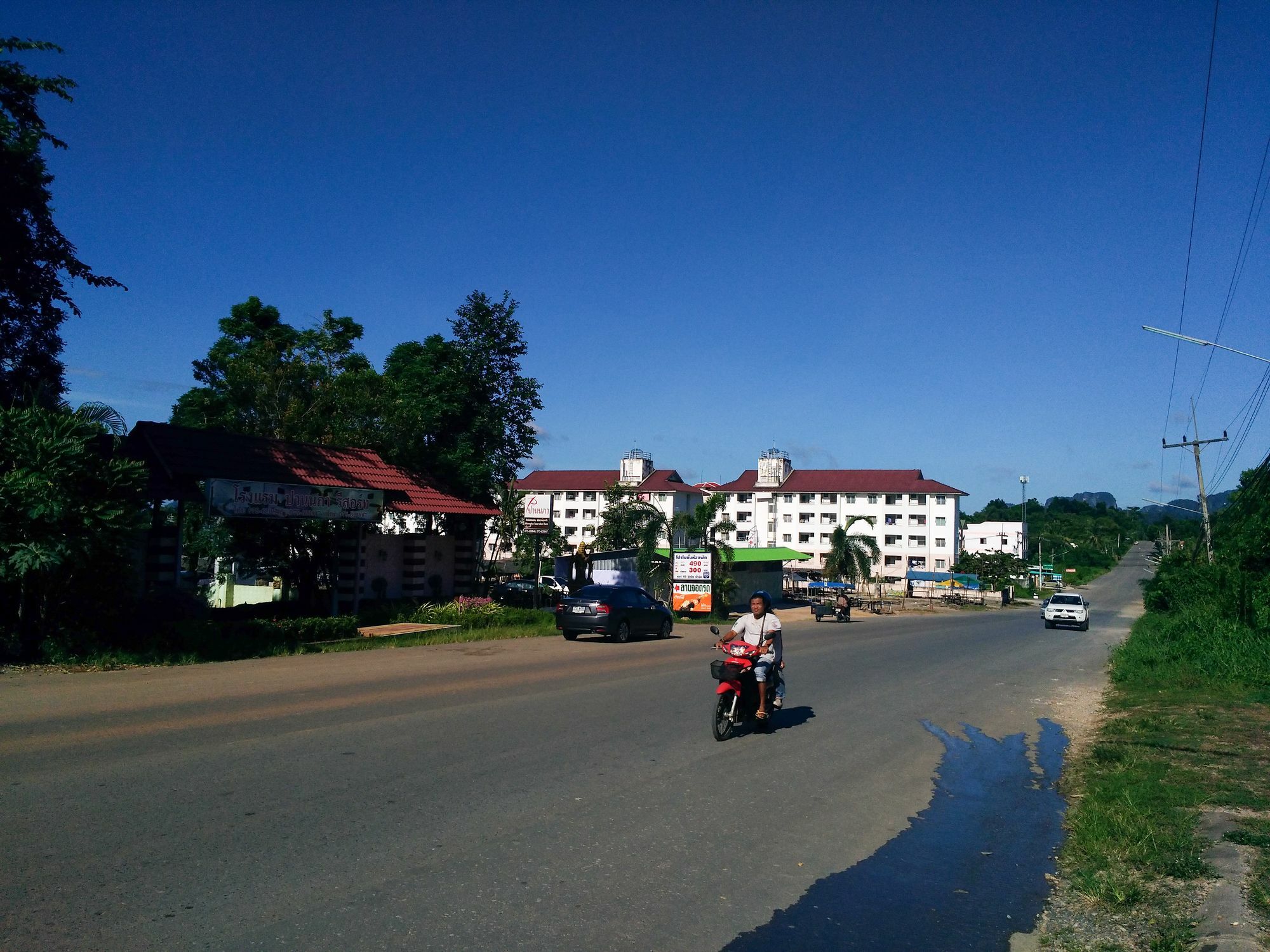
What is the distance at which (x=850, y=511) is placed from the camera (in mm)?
92000

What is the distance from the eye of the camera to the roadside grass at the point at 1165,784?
5957 mm

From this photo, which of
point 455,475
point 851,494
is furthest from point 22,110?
point 851,494

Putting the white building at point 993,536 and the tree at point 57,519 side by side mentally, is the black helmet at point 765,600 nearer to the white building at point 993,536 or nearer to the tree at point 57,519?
the tree at point 57,519

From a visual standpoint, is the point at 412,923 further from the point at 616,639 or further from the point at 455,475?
the point at 455,475

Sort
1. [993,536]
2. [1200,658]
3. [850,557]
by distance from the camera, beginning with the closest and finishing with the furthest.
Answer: [1200,658] < [850,557] < [993,536]

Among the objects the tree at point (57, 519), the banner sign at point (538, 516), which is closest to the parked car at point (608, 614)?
the banner sign at point (538, 516)

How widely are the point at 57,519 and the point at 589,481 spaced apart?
83316 millimetres

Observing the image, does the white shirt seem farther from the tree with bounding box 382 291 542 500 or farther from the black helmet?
the tree with bounding box 382 291 542 500

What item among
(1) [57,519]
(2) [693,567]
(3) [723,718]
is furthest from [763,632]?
(2) [693,567]

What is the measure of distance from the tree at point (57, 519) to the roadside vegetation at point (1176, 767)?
A: 595 inches

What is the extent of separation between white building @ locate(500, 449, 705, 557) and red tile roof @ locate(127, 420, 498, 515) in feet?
196

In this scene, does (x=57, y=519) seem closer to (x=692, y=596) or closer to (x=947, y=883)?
(x=947, y=883)

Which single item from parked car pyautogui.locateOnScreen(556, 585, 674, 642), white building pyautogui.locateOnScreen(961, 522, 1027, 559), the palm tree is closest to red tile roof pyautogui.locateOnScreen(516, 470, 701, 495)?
the palm tree

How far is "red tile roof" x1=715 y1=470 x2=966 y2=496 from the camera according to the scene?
292ft
